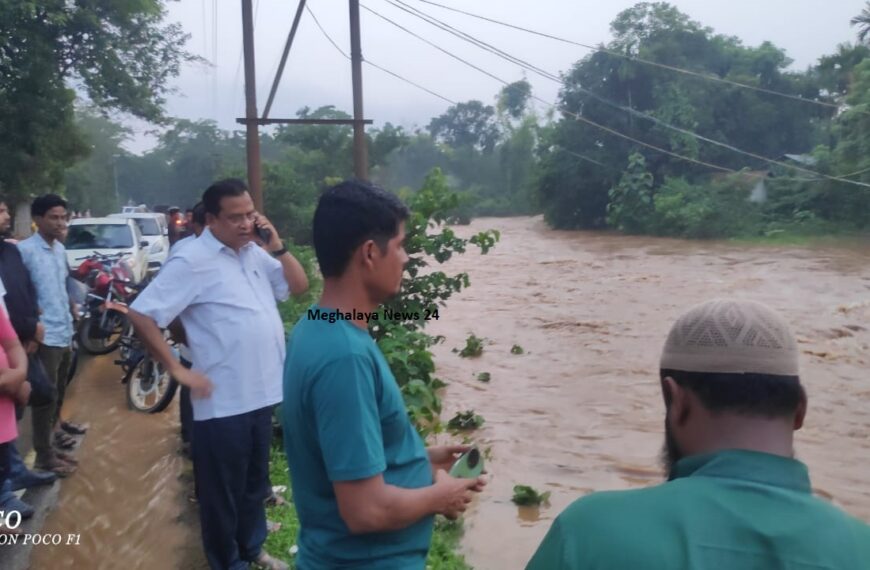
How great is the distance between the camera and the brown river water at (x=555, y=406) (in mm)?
4574

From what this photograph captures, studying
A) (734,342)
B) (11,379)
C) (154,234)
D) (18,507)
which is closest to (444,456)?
(734,342)

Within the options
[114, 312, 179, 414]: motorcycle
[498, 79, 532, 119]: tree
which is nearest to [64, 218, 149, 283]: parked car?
[114, 312, 179, 414]: motorcycle

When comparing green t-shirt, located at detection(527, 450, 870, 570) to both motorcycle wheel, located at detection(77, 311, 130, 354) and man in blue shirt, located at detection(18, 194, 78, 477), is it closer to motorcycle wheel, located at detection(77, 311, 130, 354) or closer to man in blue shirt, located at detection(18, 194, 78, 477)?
man in blue shirt, located at detection(18, 194, 78, 477)

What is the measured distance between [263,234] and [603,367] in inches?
314

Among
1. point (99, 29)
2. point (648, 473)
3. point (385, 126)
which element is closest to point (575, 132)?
point (385, 126)

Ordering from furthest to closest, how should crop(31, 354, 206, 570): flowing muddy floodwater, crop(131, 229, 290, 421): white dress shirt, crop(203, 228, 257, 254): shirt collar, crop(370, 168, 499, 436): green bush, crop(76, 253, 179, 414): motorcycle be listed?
1. crop(76, 253, 179, 414): motorcycle
2. crop(370, 168, 499, 436): green bush
3. crop(31, 354, 206, 570): flowing muddy floodwater
4. crop(203, 228, 257, 254): shirt collar
5. crop(131, 229, 290, 421): white dress shirt

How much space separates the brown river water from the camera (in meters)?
4.57

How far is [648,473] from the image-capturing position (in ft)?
21.5

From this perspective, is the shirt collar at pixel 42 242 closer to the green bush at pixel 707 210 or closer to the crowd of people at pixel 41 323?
the crowd of people at pixel 41 323

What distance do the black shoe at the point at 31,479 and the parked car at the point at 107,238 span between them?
8518mm

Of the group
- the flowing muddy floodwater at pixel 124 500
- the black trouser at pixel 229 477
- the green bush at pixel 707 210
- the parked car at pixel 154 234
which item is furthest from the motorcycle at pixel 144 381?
the green bush at pixel 707 210

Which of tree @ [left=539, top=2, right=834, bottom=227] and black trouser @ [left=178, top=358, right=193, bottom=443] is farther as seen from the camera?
tree @ [left=539, top=2, right=834, bottom=227]

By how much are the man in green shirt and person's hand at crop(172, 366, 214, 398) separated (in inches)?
84.4

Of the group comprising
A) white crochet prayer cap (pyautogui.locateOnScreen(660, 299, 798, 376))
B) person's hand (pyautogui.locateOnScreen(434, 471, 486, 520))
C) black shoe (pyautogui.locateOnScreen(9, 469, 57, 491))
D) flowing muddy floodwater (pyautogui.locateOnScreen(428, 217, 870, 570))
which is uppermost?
white crochet prayer cap (pyautogui.locateOnScreen(660, 299, 798, 376))
